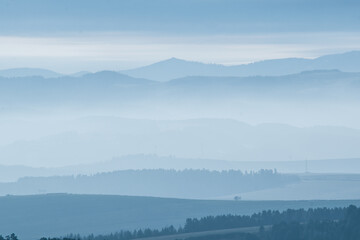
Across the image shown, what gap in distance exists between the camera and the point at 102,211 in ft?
617

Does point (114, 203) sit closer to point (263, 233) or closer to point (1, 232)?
point (1, 232)

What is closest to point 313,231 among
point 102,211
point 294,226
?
point 294,226

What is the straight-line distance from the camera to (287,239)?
113m

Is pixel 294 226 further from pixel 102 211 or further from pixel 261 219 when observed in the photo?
pixel 102 211

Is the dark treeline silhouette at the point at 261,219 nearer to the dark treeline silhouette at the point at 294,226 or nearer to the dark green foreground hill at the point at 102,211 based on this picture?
the dark treeline silhouette at the point at 294,226

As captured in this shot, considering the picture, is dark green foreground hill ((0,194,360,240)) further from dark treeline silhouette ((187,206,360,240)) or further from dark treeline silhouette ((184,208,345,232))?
dark treeline silhouette ((187,206,360,240))

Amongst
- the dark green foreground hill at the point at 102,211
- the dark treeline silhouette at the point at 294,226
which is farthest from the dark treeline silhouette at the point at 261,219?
the dark green foreground hill at the point at 102,211

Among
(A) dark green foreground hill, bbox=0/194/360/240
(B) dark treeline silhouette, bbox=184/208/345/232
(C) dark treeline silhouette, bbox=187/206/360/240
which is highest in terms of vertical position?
(A) dark green foreground hill, bbox=0/194/360/240

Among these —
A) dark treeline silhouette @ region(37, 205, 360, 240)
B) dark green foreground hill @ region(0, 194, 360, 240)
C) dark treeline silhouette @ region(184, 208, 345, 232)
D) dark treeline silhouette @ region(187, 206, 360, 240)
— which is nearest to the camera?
dark treeline silhouette @ region(187, 206, 360, 240)

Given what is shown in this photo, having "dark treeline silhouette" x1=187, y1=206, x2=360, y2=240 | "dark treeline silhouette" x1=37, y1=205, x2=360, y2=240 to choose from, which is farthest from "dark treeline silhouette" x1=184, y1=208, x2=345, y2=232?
"dark treeline silhouette" x1=187, y1=206, x2=360, y2=240

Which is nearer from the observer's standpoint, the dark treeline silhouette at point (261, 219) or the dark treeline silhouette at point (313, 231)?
the dark treeline silhouette at point (313, 231)

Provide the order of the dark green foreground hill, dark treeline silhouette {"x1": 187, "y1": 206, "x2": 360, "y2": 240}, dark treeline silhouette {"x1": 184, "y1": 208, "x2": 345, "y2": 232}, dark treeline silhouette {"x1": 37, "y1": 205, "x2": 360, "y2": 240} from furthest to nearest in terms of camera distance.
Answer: the dark green foreground hill
dark treeline silhouette {"x1": 184, "y1": 208, "x2": 345, "y2": 232}
dark treeline silhouette {"x1": 37, "y1": 205, "x2": 360, "y2": 240}
dark treeline silhouette {"x1": 187, "y1": 206, "x2": 360, "y2": 240}

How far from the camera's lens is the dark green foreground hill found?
566 feet

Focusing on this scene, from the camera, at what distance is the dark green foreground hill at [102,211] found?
172500 mm
